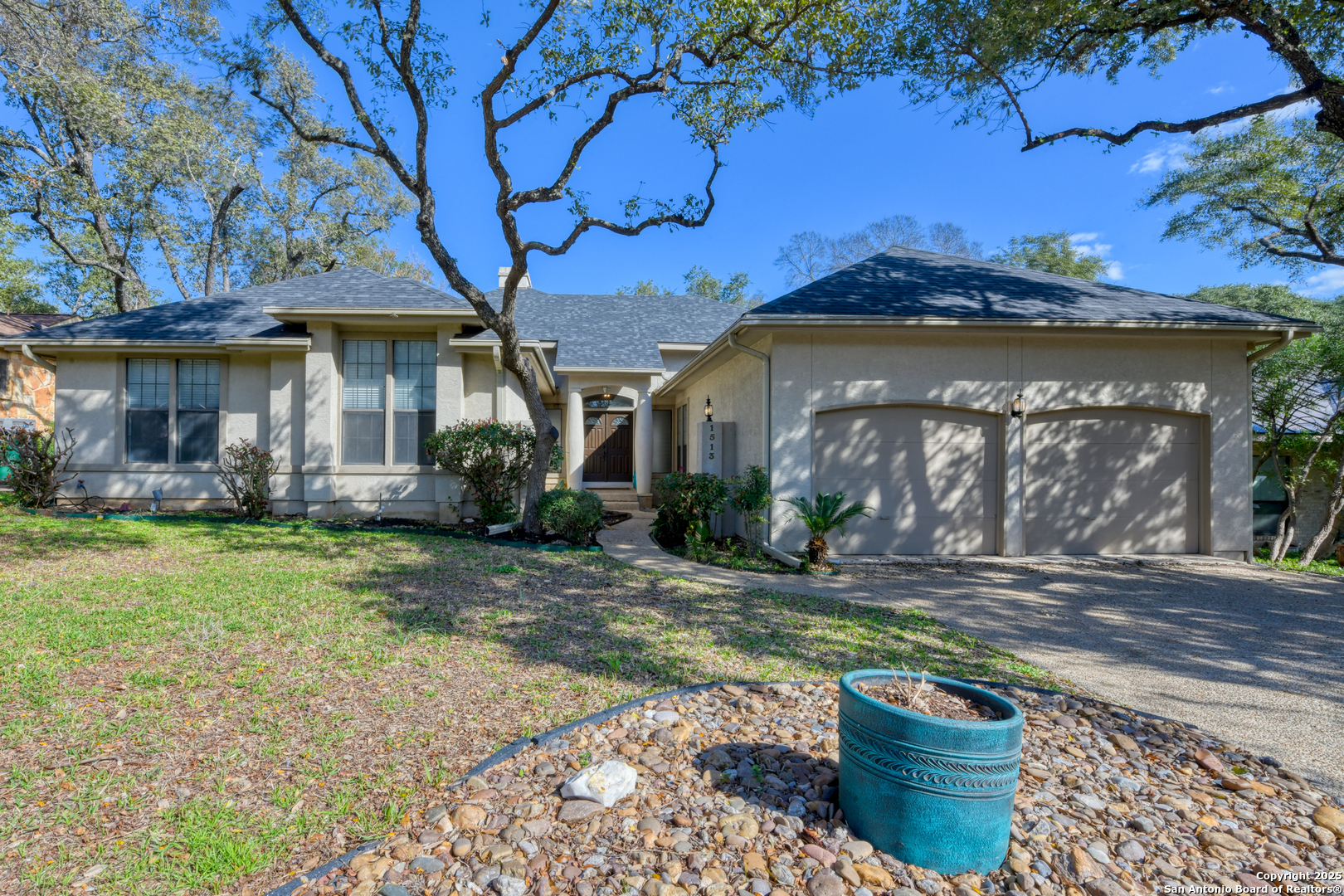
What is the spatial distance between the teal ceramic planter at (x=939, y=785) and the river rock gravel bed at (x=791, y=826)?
0.08 m

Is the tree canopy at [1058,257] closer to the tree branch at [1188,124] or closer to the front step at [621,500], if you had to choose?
the tree branch at [1188,124]

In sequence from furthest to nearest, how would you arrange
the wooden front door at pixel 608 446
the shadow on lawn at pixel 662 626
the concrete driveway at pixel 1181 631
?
the wooden front door at pixel 608 446 < the shadow on lawn at pixel 662 626 < the concrete driveway at pixel 1181 631

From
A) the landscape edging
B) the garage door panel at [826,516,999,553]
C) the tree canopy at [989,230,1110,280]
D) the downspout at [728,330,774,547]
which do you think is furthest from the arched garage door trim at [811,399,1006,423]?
the tree canopy at [989,230,1110,280]

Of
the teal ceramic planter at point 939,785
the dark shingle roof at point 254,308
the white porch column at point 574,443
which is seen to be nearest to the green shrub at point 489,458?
the dark shingle roof at point 254,308

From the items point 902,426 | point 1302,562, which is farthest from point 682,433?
point 1302,562

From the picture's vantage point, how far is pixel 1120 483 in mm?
8508

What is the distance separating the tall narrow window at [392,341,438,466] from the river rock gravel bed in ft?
27.7

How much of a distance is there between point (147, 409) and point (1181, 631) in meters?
14.8

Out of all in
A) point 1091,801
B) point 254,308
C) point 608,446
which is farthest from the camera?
point 608,446

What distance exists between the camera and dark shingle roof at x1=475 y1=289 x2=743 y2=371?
14641mm

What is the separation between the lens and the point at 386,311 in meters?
9.64

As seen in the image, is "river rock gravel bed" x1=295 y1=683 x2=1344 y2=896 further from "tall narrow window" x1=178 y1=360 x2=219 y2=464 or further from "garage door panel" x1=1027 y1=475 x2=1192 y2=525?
"tall narrow window" x1=178 y1=360 x2=219 y2=464

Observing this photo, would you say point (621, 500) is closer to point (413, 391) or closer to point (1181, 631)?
point (413, 391)

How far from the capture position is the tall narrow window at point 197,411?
10672 millimetres
